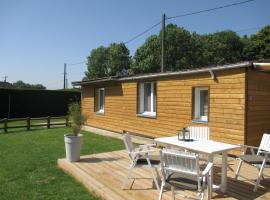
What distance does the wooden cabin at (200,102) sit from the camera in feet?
24.0

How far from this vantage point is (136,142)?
10859 mm

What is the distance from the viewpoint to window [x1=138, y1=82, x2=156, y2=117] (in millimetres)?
10906

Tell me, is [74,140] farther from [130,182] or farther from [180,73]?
[180,73]

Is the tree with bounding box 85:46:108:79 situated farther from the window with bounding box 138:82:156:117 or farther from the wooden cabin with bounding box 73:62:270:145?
the window with bounding box 138:82:156:117

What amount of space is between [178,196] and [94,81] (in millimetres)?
10207

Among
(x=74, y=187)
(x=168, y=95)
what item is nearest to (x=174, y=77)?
(x=168, y=95)

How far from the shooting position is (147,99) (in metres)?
11.3

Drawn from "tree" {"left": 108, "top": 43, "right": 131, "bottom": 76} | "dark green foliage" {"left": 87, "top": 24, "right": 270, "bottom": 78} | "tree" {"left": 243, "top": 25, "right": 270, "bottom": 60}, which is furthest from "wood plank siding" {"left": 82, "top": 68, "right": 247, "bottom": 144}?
"tree" {"left": 108, "top": 43, "right": 131, "bottom": 76}

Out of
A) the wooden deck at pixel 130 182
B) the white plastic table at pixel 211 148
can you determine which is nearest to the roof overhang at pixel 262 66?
the wooden deck at pixel 130 182

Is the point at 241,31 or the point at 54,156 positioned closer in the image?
the point at 54,156

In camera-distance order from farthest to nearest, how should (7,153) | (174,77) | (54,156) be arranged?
(174,77) → (7,153) → (54,156)

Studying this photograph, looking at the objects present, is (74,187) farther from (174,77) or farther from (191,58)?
(191,58)

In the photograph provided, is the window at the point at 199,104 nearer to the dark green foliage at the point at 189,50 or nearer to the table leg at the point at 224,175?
the table leg at the point at 224,175

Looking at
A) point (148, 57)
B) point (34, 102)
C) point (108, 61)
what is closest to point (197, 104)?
point (34, 102)
